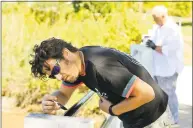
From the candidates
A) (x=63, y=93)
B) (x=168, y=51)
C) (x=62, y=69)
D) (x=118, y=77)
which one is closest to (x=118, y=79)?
(x=118, y=77)

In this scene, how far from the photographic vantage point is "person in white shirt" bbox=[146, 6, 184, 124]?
19.3 feet

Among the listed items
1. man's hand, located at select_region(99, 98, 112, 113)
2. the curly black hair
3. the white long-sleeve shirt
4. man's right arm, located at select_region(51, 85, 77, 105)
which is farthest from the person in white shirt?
the curly black hair

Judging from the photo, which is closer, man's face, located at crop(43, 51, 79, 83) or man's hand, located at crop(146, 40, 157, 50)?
man's face, located at crop(43, 51, 79, 83)

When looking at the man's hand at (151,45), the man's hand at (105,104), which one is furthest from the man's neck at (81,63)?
the man's hand at (151,45)

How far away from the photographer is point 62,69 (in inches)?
103

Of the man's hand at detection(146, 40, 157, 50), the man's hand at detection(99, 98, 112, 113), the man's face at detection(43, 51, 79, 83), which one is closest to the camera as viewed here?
the man's face at detection(43, 51, 79, 83)

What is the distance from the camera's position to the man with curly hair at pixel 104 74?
2617mm

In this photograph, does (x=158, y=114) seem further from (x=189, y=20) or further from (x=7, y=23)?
(x=189, y=20)

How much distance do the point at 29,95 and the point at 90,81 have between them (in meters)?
4.67

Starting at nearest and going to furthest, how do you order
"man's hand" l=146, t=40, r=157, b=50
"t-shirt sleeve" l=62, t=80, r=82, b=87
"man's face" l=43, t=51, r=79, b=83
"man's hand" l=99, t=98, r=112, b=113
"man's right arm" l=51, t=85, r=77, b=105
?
1. "man's face" l=43, t=51, r=79, b=83
2. "man's hand" l=99, t=98, r=112, b=113
3. "t-shirt sleeve" l=62, t=80, r=82, b=87
4. "man's right arm" l=51, t=85, r=77, b=105
5. "man's hand" l=146, t=40, r=157, b=50

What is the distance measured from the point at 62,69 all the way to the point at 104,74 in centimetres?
21

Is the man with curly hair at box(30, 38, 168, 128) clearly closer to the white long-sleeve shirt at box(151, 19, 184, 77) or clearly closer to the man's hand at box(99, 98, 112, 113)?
the man's hand at box(99, 98, 112, 113)

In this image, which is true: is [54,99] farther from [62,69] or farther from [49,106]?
[62,69]

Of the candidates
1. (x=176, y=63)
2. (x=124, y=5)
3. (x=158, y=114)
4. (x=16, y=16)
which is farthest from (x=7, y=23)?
(x=158, y=114)
